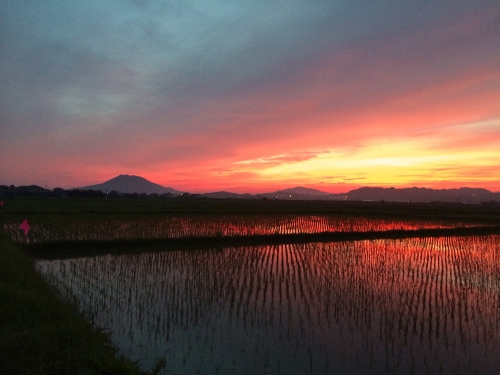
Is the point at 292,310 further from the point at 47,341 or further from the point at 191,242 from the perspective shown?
the point at 191,242

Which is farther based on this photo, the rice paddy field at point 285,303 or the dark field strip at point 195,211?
the dark field strip at point 195,211

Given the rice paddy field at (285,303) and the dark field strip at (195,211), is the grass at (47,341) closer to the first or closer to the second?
the rice paddy field at (285,303)

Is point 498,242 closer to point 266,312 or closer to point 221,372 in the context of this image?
point 266,312

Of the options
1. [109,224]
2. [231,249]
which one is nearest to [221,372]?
[231,249]

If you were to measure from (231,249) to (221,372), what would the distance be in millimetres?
8588

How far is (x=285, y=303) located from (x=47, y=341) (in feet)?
12.8

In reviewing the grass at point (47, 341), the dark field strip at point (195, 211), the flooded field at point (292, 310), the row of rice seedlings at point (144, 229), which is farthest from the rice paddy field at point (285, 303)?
the dark field strip at point (195, 211)

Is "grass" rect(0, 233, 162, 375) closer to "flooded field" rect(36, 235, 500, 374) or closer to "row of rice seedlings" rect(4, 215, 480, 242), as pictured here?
"flooded field" rect(36, 235, 500, 374)

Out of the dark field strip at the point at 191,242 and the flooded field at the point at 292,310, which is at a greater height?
the dark field strip at the point at 191,242

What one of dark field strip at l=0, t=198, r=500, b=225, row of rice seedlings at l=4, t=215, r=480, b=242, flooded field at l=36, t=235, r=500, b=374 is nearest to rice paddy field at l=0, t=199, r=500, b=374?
flooded field at l=36, t=235, r=500, b=374

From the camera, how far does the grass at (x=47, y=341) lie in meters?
3.28

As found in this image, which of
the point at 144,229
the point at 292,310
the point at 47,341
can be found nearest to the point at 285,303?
the point at 292,310

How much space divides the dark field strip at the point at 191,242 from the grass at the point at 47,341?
21.1 ft

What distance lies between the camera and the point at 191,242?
13617 mm
